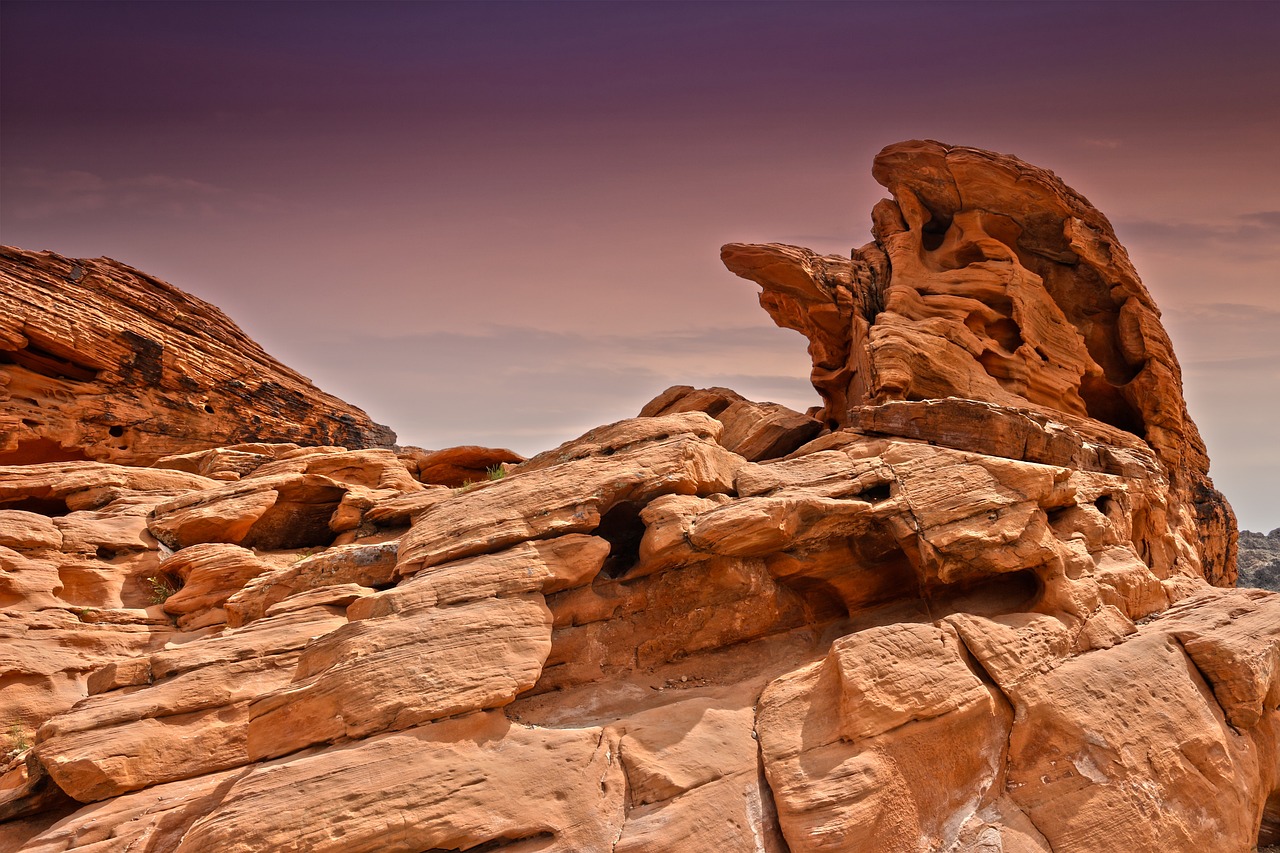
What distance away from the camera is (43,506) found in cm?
1812

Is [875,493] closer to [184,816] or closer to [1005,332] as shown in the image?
[1005,332]

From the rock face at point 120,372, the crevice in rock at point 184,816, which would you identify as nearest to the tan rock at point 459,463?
the rock face at point 120,372

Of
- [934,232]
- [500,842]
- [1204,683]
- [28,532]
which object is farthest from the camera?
[934,232]

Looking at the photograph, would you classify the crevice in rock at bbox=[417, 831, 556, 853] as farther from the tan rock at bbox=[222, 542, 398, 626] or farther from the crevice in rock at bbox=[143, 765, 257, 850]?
the tan rock at bbox=[222, 542, 398, 626]

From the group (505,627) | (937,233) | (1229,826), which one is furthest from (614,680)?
(937,233)

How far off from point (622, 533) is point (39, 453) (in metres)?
20.8

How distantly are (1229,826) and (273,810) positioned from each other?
14681mm

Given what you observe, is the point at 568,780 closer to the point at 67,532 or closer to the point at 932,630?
the point at 932,630

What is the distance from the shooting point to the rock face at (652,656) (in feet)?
32.4

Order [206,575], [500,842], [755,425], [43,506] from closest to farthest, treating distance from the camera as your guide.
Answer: [500,842] → [206,575] → [43,506] → [755,425]

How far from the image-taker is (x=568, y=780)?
10.2 m

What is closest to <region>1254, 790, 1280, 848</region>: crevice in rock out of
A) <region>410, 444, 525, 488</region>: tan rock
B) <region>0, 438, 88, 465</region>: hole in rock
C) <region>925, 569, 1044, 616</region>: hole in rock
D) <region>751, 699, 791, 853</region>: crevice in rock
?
<region>925, 569, 1044, 616</region>: hole in rock

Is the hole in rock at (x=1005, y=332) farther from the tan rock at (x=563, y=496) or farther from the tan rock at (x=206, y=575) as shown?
the tan rock at (x=206, y=575)

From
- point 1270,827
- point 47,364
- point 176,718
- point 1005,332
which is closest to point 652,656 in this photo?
point 176,718
